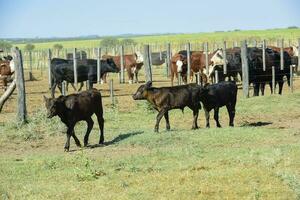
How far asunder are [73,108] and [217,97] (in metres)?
4.06

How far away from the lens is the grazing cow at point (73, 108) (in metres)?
13.1

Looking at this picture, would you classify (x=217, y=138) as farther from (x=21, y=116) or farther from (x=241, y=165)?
(x=21, y=116)

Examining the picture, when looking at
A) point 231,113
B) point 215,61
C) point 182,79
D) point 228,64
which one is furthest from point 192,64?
point 231,113

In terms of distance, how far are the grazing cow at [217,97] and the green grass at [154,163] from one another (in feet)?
2.53

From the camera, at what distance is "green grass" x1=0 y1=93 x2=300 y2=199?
356 inches

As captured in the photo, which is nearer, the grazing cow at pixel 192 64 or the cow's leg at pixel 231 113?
the cow's leg at pixel 231 113

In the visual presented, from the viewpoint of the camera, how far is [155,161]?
36.8ft

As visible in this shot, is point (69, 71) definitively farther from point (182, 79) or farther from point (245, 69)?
point (245, 69)

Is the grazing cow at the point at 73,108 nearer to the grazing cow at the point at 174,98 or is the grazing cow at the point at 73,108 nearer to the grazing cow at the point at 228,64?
the grazing cow at the point at 174,98

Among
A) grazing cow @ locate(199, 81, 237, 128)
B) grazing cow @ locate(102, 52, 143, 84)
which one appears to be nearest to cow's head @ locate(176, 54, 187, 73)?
grazing cow @ locate(102, 52, 143, 84)

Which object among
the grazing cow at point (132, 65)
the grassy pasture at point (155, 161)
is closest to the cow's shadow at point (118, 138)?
the grassy pasture at point (155, 161)

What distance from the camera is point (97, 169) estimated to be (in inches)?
415

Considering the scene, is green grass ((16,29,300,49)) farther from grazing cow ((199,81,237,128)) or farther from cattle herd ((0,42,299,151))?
grazing cow ((199,81,237,128))

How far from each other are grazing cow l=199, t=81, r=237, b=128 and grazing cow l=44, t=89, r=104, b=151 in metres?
2.95
